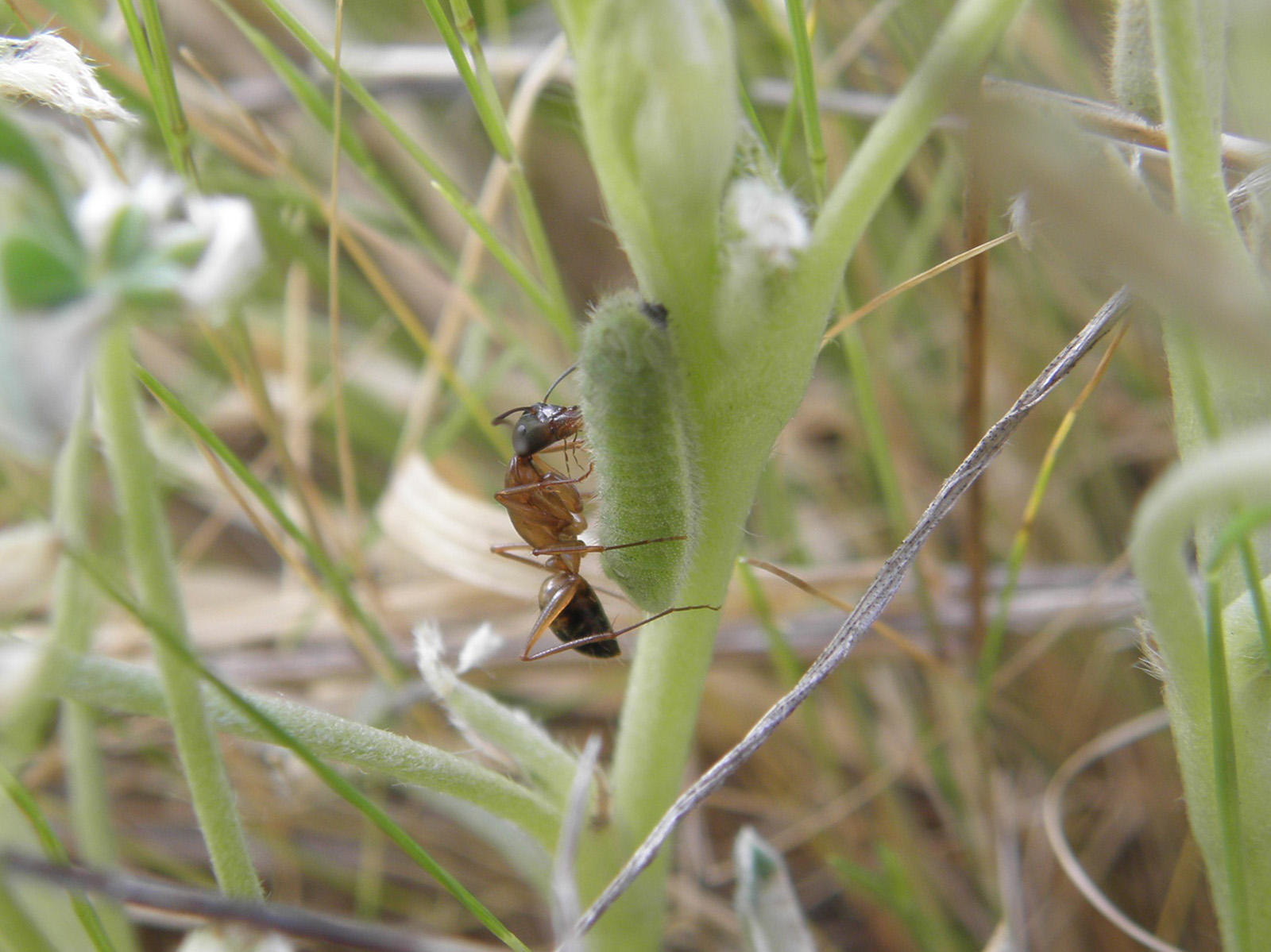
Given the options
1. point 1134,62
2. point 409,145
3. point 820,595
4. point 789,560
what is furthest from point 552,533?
point 1134,62

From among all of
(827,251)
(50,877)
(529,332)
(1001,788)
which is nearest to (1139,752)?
(1001,788)

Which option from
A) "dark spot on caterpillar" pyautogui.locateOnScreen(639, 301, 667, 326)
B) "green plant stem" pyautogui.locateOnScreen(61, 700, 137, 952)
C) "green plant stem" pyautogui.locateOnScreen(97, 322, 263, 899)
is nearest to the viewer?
"green plant stem" pyautogui.locateOnScreen(97, 322, 263, 899)

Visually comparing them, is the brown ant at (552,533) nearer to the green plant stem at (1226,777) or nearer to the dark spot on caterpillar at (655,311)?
the dark spot on caterpillar at (655,311)

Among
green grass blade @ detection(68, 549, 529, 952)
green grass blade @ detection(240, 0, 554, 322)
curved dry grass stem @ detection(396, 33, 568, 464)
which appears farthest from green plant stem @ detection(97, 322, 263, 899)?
curved dry grass stem @ detection(396, 33, 568, 464)

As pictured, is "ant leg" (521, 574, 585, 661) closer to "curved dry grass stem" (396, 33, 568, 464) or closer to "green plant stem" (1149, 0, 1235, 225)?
"curved dry grass stem" (396, 33, 568, 464)

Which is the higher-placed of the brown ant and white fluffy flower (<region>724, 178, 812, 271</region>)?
the brown ant

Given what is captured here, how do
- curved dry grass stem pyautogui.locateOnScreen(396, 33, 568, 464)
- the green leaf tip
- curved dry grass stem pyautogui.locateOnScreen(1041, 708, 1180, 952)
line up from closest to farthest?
the green leaf tip, curved dry grass stem pyautogui.locateOnScreen(1041, 708, 1180, 952), curved dry grass stem pyautogui.locateOnScreen(396, 33, 568, 464)

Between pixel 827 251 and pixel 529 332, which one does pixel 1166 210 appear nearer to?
pixel 827 251

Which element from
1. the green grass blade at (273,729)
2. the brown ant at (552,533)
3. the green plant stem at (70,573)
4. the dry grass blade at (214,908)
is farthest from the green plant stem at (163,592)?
the brown ant at (552,533)
